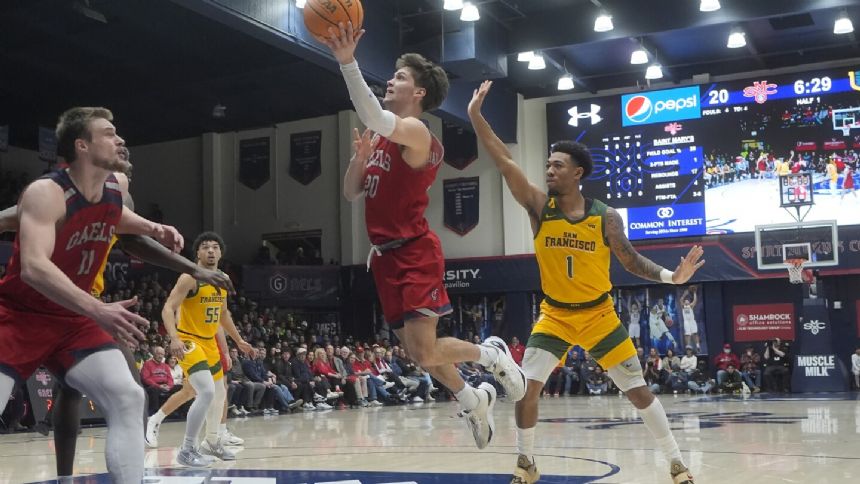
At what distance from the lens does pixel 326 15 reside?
17.0 feet

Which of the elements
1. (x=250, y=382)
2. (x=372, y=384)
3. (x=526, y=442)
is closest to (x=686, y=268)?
(x=526, y=442)

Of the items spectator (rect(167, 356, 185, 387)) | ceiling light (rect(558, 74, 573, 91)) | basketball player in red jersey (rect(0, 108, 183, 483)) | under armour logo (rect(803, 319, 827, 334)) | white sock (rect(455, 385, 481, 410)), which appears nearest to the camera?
basketball player in red jersey (rect(0, 108, 183, 483))

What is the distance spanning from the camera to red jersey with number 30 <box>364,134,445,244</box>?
18.6ft

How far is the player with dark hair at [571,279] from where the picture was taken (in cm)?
596

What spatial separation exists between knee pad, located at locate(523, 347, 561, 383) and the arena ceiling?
31.1 ft

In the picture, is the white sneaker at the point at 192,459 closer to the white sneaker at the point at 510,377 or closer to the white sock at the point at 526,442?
the white sneaker at the point at 510,377

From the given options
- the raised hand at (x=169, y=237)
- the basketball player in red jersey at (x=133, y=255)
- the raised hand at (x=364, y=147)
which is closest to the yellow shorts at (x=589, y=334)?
the raised hand at (x=364, y=147)

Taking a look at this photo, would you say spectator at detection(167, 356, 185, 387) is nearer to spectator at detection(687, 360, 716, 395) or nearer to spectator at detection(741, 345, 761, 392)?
spectator at detection(687, 360, 716, 395)

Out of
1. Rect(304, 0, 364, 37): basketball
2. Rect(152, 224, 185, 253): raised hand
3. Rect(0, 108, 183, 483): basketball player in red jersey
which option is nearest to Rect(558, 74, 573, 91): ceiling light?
Rect(304, 0, 364, 37): basketball

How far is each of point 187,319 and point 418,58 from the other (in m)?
4.28

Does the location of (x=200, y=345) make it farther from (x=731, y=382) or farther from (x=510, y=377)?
(x=731, y=382)

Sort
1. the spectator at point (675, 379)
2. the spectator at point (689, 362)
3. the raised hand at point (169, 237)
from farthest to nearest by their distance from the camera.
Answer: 1. the spectator at point (689, 362)
2. the spectator at point (675, 379)
3. the raised hand at point (169, 237)

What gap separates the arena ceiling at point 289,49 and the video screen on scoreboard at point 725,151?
36.2 inches

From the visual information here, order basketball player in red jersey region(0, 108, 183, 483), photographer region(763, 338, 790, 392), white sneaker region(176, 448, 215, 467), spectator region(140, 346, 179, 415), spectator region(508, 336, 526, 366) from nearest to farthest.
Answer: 1. basketball player in red jersey region(0, 108, 183, 483)
2. white sneaker region(176, 448, 215, 467)
3. spectator region(140, 346, 179, 415)
4. photographer region(763, 338, 790, 392)
5. spectator region(508, 336, 526, 366)
